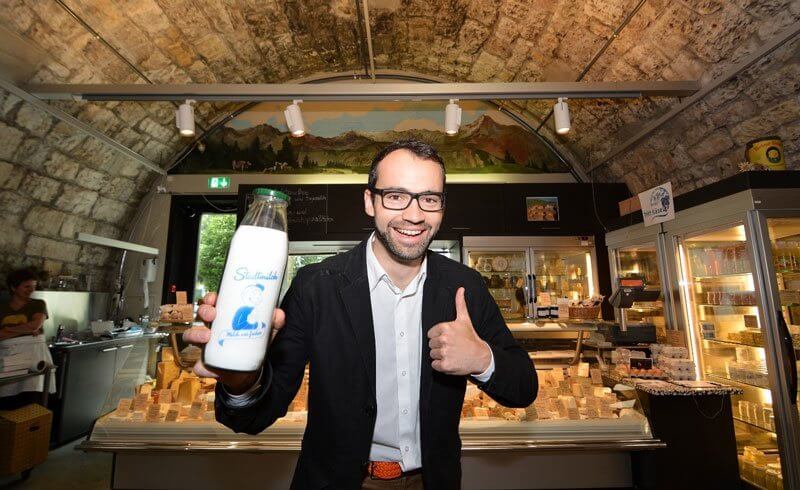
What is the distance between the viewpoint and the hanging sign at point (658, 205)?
12.7 feet

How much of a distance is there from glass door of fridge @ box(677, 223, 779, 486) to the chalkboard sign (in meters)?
→ 4.27

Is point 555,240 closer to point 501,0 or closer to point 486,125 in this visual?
point 486,125

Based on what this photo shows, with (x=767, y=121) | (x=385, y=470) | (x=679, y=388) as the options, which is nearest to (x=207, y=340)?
(x=385, y=470)

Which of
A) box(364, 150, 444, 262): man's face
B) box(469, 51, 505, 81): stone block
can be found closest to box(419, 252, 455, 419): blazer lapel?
box(364, 150, 444, 262): man's face

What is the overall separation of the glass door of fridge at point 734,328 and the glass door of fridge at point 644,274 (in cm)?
39

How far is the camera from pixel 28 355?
→ 388 cm

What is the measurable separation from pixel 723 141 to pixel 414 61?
416cm

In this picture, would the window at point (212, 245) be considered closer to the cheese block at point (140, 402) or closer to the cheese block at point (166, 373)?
the cheese block at point (166, 373)

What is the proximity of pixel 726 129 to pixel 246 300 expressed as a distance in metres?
5.00

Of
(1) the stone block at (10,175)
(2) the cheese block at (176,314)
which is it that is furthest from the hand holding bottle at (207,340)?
(1) the stone block at (10,175)

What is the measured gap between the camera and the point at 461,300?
1190 mm

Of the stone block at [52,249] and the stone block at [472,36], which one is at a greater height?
the stone block at [472,36]

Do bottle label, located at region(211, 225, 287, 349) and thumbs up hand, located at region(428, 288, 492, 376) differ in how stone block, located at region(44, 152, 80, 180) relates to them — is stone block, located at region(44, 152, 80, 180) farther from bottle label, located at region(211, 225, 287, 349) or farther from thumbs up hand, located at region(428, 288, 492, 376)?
thumbs up hand, located at region(428, 288, 492, 376)

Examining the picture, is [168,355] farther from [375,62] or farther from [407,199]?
[375,62]
